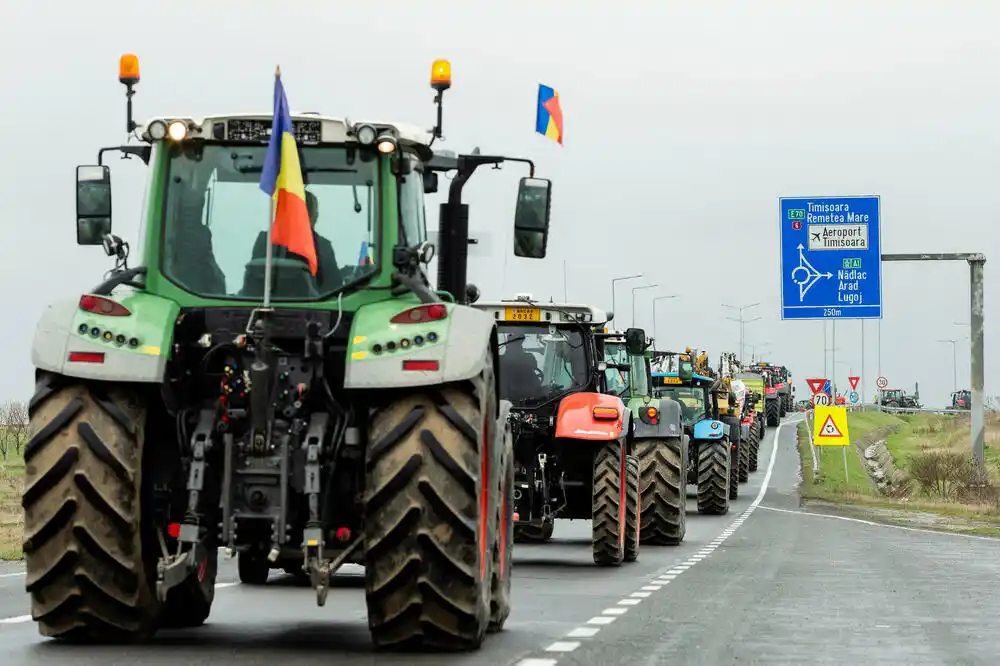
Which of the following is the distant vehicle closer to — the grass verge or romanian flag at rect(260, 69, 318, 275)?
the grass verge

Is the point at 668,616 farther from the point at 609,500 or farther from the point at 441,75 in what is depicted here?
the point at 609,500

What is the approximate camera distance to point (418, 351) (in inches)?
428

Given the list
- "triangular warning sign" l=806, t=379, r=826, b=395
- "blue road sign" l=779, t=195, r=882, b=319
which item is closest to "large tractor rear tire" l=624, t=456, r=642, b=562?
"blue road sign" l=779, t=195, r=882, b=319

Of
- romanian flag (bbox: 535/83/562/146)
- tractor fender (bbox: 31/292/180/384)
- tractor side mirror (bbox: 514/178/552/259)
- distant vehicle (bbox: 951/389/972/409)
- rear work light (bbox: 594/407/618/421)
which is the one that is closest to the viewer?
tractor fender (bbox: 31/292/180/384)

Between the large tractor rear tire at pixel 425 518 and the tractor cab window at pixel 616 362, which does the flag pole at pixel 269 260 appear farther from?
the tractor cab window at pixel 616 362

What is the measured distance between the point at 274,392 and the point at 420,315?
0.95 meters

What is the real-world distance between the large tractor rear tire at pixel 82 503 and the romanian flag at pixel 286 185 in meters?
1.29

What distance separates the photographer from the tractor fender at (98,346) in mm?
10914

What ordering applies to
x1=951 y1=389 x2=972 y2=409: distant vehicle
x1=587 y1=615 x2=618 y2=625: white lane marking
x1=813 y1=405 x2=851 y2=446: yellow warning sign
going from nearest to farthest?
x1=587 y1=615 x2=618 y2=625: white lane marking < x1=813 y1=405 x2=851 y2=446: yellow warning sign < x1=951 y1=389 x2=972 y2=409: distant vehicle

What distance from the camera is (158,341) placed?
1105cm

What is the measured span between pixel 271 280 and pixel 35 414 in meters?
1.64

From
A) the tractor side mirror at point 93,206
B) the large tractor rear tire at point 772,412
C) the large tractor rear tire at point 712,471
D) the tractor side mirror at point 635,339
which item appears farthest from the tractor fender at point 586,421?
the large tractor rear tire at point 772,412

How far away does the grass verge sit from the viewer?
2346 cm

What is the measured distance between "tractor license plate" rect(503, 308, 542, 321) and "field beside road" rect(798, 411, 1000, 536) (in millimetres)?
14543
